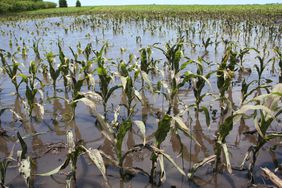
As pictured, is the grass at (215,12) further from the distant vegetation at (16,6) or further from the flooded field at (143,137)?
the flooded field at (143,137)

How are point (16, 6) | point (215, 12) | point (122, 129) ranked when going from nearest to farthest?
point (122, 129)
point (215, 12)
point (16, 6)

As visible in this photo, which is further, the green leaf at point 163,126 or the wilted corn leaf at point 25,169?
the green leaf at point 163,126

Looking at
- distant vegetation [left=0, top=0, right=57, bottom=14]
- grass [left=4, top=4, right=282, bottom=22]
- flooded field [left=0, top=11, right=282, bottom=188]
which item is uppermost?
distant vegetation [left=0, top=0, right=57, bottom=14]

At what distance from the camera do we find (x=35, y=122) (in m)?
5.43

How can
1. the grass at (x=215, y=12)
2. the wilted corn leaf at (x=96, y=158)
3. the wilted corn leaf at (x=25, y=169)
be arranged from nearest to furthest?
1. the wilted corn leaf at (x=96, y=158)
2. the wilted corn leaf at (x=25, y=169)
3. the grass at (x=215, y=12)

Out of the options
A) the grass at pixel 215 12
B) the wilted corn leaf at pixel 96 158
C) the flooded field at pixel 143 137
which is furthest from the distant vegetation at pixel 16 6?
the wilted corn leaf at pixel 96 158

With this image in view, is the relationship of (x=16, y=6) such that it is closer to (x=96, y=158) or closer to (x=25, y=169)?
(x=25, y=169)

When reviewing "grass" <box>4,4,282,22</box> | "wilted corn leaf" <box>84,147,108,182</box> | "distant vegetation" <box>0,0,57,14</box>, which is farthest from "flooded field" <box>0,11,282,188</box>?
"distant vegetation" <box>0,0,57,14</box>

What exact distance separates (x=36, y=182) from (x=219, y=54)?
9156mm

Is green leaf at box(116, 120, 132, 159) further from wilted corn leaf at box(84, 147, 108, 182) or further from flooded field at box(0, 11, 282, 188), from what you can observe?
wilted corn leaf at box(84, 147, 108, 182)

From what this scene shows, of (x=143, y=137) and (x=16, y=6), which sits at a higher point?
(x=16, y=6)

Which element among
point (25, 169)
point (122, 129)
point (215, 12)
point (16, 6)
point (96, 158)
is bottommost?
point (25, 169)

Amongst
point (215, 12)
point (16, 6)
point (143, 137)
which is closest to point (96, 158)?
point (143, 137)

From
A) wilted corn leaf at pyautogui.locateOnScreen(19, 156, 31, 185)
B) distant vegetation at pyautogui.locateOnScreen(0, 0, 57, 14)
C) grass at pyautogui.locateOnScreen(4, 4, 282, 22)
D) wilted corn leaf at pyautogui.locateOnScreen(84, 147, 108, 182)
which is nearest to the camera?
wilted corn leaf at pyautogui.locateOnScreen(84, 147, 108, 182)
